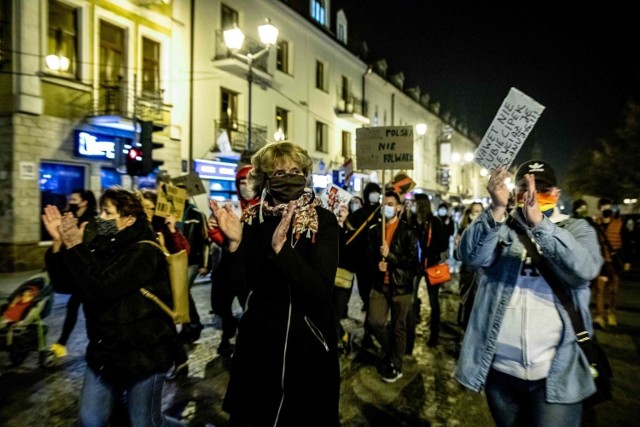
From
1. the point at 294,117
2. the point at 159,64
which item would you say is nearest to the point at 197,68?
the point at 159,64

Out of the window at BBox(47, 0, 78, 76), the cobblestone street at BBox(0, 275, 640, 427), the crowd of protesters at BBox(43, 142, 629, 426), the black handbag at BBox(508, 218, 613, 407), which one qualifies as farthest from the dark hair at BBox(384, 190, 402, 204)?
the window at BBox(47, 0, 78, 76)

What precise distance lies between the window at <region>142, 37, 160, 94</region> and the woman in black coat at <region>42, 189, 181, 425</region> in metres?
15.2

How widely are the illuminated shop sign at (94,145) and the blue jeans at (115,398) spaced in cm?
→ 1286

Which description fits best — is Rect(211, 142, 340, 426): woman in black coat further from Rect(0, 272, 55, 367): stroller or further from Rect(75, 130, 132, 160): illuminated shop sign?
Rect(75, 130, 132, 160): illuminated shop sign

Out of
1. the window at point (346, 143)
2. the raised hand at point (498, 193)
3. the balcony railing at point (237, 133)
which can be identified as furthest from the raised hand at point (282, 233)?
the window at point (346, 143)

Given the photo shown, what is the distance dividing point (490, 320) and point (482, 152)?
3.57 ft

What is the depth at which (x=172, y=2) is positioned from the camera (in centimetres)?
1812

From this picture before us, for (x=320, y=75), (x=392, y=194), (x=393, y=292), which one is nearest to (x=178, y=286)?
(x=393, y=292)

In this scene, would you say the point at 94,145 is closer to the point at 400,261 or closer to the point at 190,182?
the point at 190,182

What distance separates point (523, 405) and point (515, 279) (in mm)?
653

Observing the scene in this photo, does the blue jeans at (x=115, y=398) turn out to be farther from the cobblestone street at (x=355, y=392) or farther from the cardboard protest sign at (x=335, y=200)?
the cardboard protest sign at (x=335, y=200)

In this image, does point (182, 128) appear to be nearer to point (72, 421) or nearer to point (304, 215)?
point (72, 421)

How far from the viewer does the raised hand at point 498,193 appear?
242 cm

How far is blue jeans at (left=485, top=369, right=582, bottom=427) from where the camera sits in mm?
2412
